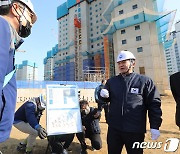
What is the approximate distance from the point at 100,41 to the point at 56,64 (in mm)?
23537

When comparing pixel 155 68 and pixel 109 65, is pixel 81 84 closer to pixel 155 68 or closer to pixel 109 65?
pixel 155 68

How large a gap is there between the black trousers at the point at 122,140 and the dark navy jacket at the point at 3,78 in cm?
192

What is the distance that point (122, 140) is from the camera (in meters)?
2.78

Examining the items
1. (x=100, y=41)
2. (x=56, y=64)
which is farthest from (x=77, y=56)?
(x=56, y=64)

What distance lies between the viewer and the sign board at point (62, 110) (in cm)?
365

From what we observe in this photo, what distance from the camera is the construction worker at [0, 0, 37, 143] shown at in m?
1.06

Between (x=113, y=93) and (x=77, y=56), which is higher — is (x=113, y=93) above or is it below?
below

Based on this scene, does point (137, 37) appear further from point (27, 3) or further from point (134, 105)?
point (27, 3)

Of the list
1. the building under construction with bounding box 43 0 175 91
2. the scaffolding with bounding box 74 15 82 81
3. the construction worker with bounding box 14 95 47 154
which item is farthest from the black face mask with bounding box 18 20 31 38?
the scaffolding with bounding box 74 15 82 81

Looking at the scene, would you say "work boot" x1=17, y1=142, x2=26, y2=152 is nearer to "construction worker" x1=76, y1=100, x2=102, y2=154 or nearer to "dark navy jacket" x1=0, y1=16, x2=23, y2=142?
"construction worker" x1=76, y1=100, x2=102, y2=154

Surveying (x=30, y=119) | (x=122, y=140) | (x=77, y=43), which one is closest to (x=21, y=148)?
(x=30, y=119)

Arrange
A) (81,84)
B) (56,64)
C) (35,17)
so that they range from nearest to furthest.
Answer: (35,17), (81,84), (56,64)

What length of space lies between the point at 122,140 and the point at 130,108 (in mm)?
563

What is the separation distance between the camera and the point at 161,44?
35.8 meters
